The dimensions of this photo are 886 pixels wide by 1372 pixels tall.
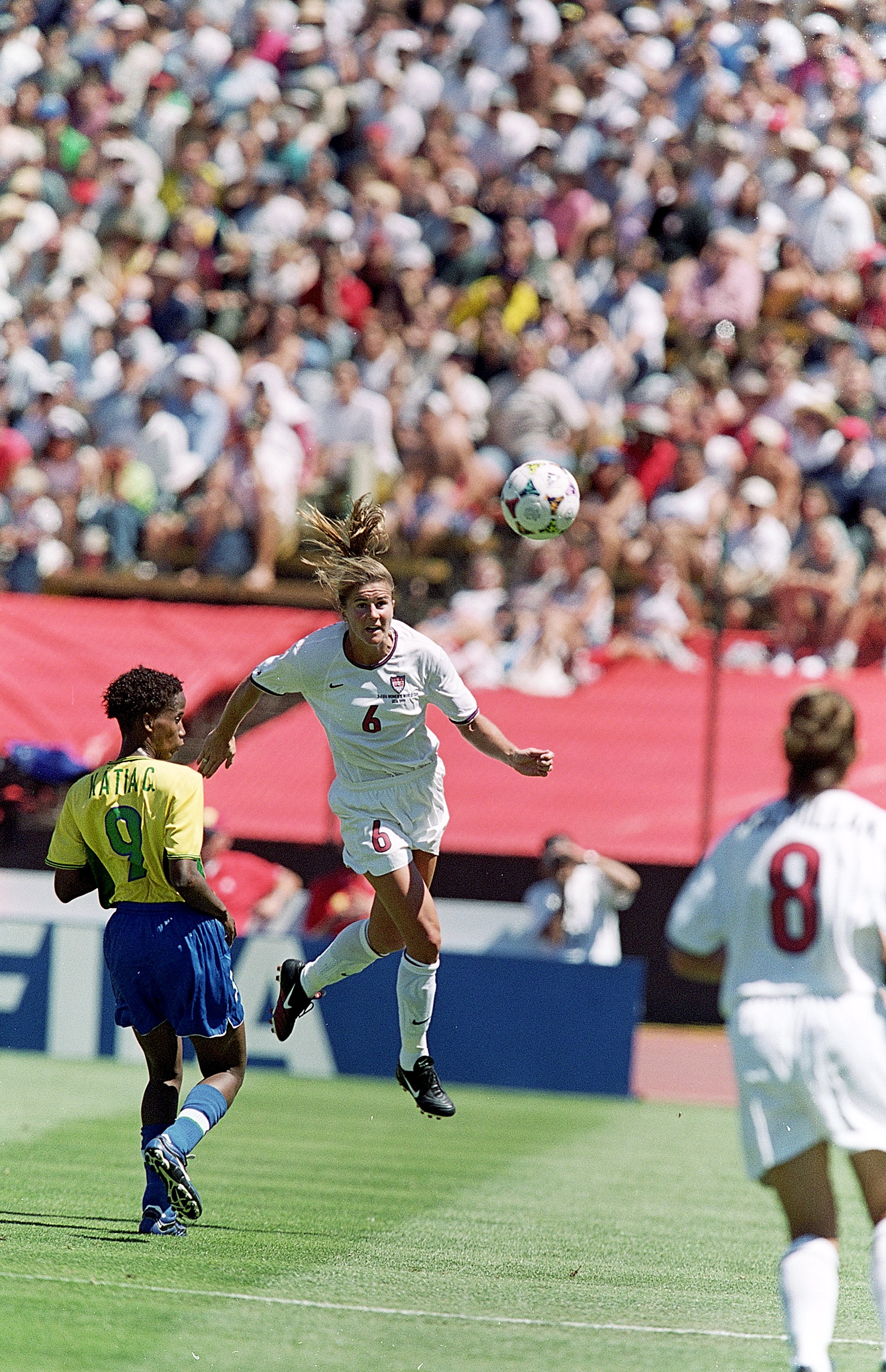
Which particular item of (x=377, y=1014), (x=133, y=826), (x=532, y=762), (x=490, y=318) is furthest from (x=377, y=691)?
(x=490, y=318)

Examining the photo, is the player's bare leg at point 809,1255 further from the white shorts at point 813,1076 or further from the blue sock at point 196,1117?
the blue sock at point 196,1117

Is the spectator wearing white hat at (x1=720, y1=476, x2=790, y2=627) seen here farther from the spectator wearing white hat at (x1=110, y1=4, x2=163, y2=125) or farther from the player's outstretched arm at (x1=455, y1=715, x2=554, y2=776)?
the spectator wearing white hat at (x1=110, y1=4, x2=163, y2=125)

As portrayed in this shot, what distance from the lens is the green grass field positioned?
533 centimetres

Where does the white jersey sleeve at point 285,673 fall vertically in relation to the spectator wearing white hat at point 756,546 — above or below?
above

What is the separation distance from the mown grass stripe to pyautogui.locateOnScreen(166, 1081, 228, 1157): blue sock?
59cm

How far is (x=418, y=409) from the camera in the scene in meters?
16.6

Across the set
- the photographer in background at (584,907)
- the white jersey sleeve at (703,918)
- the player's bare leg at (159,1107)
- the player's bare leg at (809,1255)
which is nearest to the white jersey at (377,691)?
the player's bare leg at (159,1107)

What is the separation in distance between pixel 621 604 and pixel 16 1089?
6652mm

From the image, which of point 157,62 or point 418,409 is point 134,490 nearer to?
point 418,409

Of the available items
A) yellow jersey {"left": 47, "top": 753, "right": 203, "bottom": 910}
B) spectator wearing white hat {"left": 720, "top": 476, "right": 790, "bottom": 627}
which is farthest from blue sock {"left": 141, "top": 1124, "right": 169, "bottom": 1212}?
spectator wearing white hat {"left": 720, "top": 476, "right": 790, "bottom": 627}

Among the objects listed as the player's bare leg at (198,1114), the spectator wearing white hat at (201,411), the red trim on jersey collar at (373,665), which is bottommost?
the spectator wearing white hat at (201,411)

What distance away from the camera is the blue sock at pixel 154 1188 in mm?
6703

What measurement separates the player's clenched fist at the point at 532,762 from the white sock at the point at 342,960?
101 centimetres

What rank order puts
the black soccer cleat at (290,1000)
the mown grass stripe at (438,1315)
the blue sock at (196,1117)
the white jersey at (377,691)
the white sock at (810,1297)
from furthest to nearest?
the black soccer cleat at (290,1000) < the white jersey at (377,691) < the blue sock at (196,1117) < the mown grass stripe at (438,1315) < the white sock at (810,1297)
